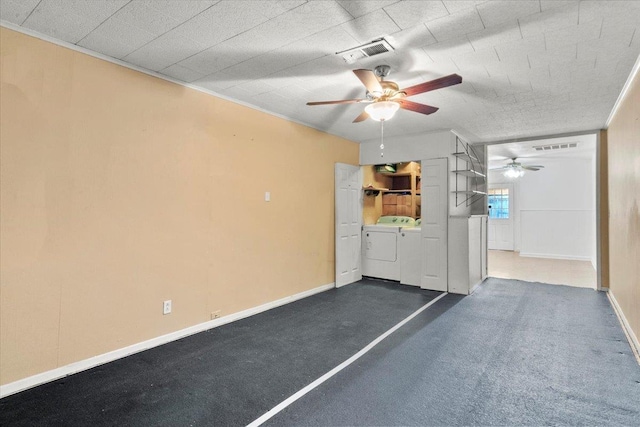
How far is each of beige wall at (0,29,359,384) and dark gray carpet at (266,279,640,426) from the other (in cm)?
166

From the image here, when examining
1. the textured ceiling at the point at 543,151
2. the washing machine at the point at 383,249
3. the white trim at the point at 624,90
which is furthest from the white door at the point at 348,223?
the white trim at the point at 624,90

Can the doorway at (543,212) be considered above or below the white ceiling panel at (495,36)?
below

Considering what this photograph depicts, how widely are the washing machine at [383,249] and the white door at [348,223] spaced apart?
0.14 m

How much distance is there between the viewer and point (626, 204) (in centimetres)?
327

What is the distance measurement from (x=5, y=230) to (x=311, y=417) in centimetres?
228

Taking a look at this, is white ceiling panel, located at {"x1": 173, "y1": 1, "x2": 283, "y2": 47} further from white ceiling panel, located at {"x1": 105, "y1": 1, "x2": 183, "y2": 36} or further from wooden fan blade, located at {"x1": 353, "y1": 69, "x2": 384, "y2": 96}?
wooden fan blade, located at {"x1": 353, "y1": 69, "x2": 384, "y2": 96}

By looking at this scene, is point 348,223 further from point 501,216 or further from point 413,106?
point 501,216

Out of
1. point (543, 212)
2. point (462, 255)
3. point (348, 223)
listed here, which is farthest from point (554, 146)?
point (348, 223)

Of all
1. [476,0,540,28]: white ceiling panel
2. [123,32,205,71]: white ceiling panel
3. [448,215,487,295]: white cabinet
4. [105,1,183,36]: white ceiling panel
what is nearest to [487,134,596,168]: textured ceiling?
[448,215,487,295]: white cabinet

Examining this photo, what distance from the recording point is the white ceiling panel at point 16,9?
1924mm

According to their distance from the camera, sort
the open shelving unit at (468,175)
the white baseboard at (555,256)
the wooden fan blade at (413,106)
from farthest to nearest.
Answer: the white baseboard at (555,256) < the open shelving unit at (468,175) < the wooden fan blade at (413,106)

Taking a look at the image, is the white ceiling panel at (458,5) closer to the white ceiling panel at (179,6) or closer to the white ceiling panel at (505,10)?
the white ceiling panel at (505,10)

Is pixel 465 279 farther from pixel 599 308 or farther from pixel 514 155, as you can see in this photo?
pixel 514 155

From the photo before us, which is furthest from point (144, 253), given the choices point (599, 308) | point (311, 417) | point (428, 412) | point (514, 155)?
point (514, 155)
